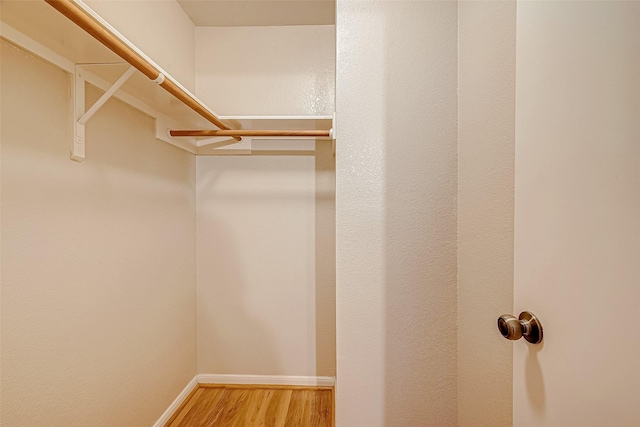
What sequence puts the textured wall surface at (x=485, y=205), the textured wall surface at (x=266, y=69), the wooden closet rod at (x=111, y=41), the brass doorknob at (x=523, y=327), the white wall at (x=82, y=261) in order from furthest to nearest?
the textured wall surface at (x=266, y=69) → the white wall at (x=82, y=261) → the textured wall surface at (x=485, y=205) → the wooden closet rod at (x=111, y=41) → the brass doorknob at (x=523, y=327)

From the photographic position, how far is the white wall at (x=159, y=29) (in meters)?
1.35

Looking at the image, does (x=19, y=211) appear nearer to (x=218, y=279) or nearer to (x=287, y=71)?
(x=218, y=279)

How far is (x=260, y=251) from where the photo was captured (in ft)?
7.25

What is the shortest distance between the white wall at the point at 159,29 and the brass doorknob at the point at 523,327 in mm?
1746

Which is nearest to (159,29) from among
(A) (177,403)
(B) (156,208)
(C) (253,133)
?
(C) (253,133)

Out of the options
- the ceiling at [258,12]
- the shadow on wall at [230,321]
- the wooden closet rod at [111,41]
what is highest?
the ceiling at [258,12]

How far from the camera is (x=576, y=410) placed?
54cm

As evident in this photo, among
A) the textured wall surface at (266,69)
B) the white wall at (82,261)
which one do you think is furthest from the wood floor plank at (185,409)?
the textured wall surface at (266,69)

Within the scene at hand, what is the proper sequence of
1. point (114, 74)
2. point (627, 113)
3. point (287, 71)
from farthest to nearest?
point (287, 71) → point (114, 74) → point (627, 113)

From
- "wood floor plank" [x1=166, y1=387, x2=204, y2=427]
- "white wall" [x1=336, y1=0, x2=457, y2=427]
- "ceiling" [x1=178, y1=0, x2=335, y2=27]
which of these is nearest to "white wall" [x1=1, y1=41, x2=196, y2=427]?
"wood floor plank" [x1=166, y1=387, x2=204, y2=427]

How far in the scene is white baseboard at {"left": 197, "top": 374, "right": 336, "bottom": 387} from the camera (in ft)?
7.15

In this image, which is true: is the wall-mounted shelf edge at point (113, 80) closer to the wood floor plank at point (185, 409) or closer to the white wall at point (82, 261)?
the white wall at point (82, 261)

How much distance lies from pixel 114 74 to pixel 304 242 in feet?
4.68

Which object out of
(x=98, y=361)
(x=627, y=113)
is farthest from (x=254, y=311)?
(x=627, y=113)
